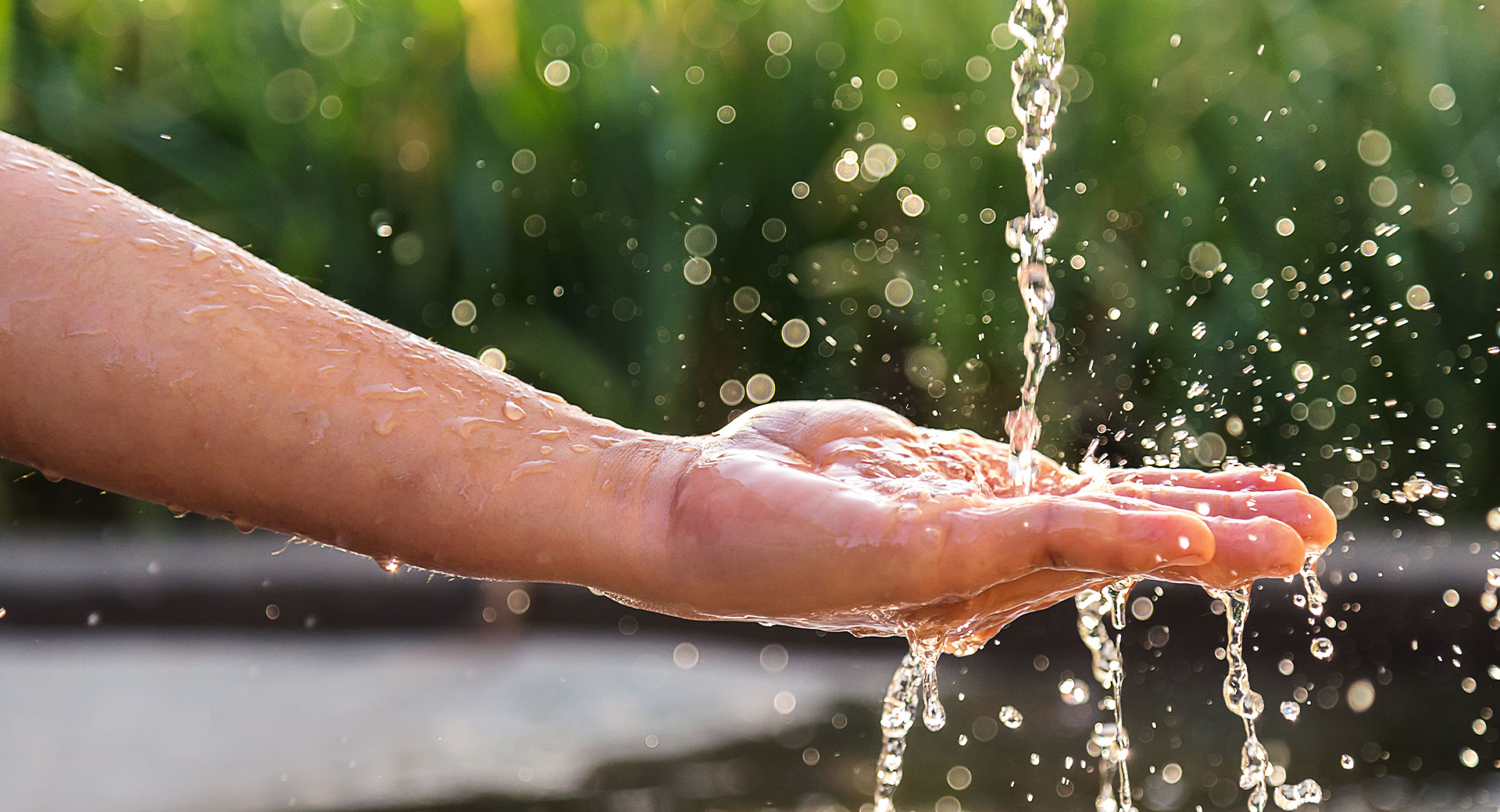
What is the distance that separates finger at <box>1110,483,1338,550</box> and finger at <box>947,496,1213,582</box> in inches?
5.9

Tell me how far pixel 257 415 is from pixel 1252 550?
0.70 metres

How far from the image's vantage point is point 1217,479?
1.00 m

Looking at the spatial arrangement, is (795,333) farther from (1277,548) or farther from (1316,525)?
(1277,548)

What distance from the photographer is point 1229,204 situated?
2305 millimetres

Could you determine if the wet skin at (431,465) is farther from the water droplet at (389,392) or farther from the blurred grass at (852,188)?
the blurred grass at (852,188)

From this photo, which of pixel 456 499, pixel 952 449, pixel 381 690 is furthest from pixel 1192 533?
pixel 381 690

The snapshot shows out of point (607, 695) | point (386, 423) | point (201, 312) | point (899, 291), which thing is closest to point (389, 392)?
point (386, 423)

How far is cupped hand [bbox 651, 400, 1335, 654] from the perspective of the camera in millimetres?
778

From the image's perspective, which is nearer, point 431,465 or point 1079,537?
point 1079,537

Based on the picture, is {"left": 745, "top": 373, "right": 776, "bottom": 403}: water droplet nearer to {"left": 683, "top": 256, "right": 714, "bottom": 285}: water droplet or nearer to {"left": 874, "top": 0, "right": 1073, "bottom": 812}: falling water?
{"left": 683, "top": 256, "right": 714, "bottom": 285}: water droplet

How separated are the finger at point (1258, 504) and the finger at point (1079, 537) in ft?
0.49

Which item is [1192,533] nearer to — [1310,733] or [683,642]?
[1310,733]

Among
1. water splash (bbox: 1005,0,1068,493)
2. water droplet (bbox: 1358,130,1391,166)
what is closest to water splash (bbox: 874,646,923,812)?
water splash (bbox: 1005,0,1068,493)

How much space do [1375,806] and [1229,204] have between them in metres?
1.13
